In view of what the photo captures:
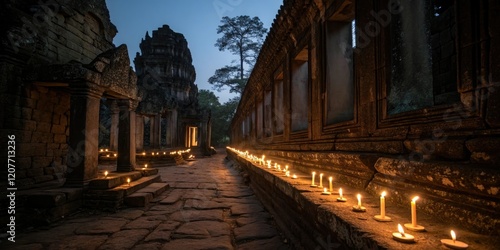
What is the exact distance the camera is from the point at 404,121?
274 cm

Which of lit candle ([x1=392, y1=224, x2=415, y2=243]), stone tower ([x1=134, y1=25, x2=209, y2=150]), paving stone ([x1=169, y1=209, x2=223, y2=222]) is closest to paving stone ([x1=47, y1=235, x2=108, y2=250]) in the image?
paving stone ([x1=169, y1=209, x2=223, y2=222])

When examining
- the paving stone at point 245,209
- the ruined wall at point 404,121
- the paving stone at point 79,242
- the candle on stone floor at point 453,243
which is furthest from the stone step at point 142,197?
the candle on stone floor at point 453,243

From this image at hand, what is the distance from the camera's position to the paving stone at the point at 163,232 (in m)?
3.60

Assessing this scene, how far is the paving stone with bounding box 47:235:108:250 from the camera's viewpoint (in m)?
3.31

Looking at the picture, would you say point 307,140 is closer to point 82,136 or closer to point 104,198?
point 104,198

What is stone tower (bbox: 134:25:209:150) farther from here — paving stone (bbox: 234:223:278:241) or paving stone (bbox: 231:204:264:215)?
paving stone (bbox: 234:223:278:241)

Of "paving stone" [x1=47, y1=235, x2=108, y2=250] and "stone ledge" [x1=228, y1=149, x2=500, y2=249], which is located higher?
"stone ledge" [x1=228, y1=149, x2=500, y2=249]

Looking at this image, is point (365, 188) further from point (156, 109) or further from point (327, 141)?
point (156, 109)

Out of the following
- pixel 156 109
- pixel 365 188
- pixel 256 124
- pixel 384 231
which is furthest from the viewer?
pixel 156 109

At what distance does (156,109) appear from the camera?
1812 cm

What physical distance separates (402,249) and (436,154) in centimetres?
125

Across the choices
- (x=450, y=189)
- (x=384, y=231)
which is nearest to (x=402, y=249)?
(x=384, y=231)

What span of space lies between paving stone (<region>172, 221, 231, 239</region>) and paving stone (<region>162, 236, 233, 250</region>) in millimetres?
154

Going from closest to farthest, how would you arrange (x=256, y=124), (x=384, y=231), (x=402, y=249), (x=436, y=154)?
1. (x=402, y=249)
2. (x=384, y=231)
3. (x=436, y=154)
4. (x=256, y=124)
